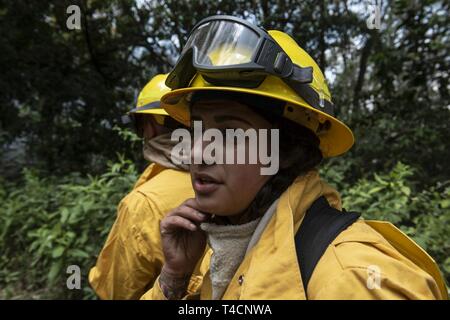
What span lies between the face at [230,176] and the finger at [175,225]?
0.16m

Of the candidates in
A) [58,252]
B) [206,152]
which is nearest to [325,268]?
[206,152]

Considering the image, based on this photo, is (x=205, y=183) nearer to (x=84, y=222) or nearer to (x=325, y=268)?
(x=325, y=268)

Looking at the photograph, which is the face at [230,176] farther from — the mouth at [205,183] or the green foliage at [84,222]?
the green foliage at [84,222]

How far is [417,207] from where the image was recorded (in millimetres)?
4344

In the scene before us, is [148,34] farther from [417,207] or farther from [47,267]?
[417,207]

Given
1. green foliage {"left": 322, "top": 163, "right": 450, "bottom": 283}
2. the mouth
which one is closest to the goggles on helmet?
the mouth

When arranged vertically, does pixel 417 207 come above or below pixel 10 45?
below

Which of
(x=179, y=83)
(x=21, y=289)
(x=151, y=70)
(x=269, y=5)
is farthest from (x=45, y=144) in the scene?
(x=179, y=83)

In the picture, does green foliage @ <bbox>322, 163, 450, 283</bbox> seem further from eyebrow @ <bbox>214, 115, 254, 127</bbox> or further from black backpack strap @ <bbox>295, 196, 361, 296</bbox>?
eyebrow @ <bbox>214, 115, 254, 127</bbox>

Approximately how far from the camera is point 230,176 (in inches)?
57.7

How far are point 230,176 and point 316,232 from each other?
350 millimetres

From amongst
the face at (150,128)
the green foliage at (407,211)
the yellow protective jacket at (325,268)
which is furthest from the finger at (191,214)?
the green foliage at (407,211)

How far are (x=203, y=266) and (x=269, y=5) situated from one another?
6905 millimetres
